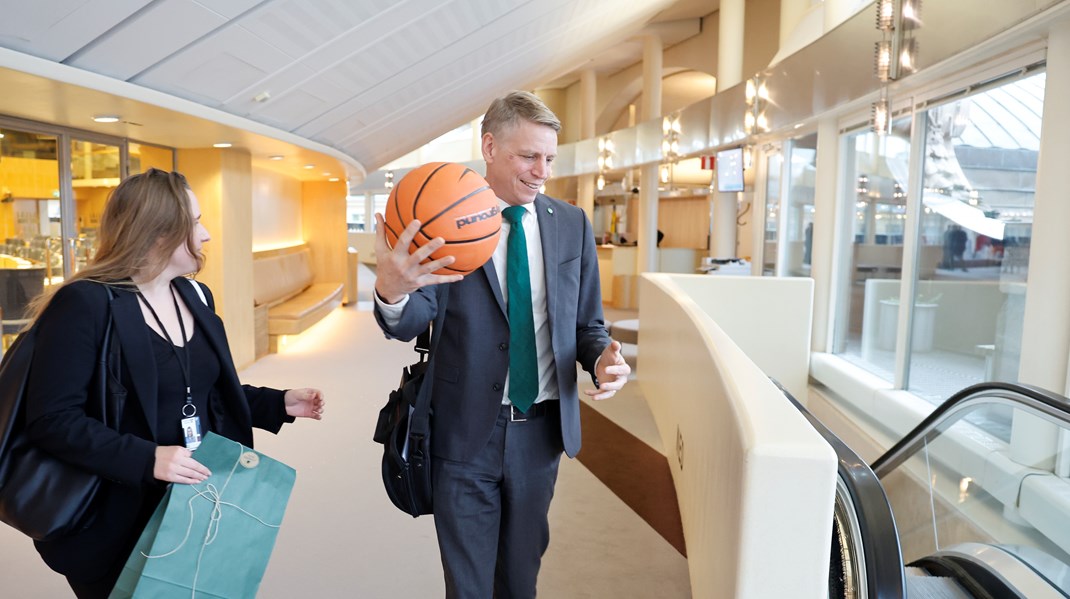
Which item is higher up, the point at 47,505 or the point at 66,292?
the point at 66,292

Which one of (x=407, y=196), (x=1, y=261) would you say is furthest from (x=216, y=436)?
(x=1, y=261)

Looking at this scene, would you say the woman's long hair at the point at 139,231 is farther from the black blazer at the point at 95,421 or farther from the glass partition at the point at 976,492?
the glass partition at the point at 976,492

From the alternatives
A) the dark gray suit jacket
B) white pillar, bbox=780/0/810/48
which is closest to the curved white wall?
the dark gray suit jacket

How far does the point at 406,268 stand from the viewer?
1666 millimetres

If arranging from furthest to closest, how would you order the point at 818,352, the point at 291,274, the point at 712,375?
1. the point at 291,274
2. the point at 818,352
3. the point at 712,375

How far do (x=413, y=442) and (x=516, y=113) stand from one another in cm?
92

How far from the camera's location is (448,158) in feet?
99.7

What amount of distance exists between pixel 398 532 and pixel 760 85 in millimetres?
7037

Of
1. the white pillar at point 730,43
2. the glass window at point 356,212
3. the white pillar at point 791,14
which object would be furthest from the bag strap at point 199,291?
the glass window at point 356,212

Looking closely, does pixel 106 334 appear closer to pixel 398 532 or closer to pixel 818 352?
pixel 398 532

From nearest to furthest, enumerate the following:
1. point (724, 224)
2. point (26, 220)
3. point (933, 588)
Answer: point (933, 588), point (26, 220), point (724, 224)

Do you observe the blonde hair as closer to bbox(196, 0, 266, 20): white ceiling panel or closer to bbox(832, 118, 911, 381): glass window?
bbox(196, 0, 266, 20): white ceiling panel

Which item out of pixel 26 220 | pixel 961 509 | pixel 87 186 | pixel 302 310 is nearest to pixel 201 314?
pixel 961 509

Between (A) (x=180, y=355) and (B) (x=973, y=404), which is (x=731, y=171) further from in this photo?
(A) (x=180, y=355)
